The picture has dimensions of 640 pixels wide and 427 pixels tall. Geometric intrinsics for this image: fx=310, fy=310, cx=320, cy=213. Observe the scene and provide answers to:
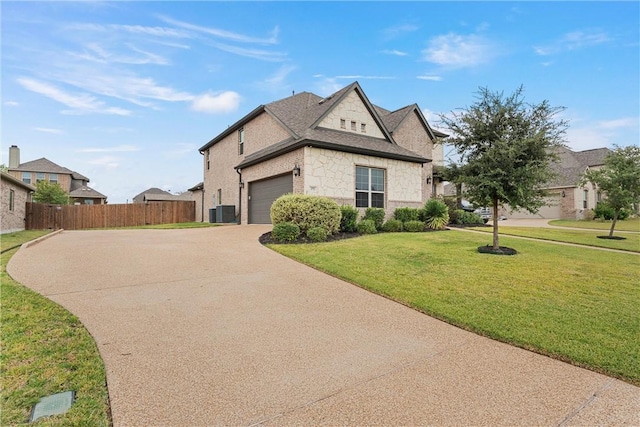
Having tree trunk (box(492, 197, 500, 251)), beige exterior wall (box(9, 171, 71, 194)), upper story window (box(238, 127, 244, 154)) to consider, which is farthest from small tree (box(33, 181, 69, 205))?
tree trunk (box(492, 197, 500, 251))

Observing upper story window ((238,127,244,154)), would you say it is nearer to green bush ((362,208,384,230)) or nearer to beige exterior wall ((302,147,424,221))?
beige exterior wall ((302,147,424,221))

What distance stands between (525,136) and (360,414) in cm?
910

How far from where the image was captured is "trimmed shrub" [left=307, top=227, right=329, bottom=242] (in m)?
10.1

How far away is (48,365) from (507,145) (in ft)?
32.6

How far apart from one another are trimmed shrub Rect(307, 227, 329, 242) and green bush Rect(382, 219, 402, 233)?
4.46 metres

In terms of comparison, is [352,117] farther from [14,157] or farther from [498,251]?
[14,157]

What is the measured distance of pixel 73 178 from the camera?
43438 mm

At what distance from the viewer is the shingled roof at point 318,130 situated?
13.4 m

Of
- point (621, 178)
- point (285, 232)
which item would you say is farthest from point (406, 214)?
point (621, 178)

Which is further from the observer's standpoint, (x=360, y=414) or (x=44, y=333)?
(x=44, y=333)

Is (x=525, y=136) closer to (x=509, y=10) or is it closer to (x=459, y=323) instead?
(x=509, y=10)

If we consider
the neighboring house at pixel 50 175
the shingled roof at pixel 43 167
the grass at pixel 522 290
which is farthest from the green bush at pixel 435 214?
the shingled roof at pixel 43 167

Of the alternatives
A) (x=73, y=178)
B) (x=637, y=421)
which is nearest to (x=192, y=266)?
(x=637, y=421)

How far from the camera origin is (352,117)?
15.7 meters
